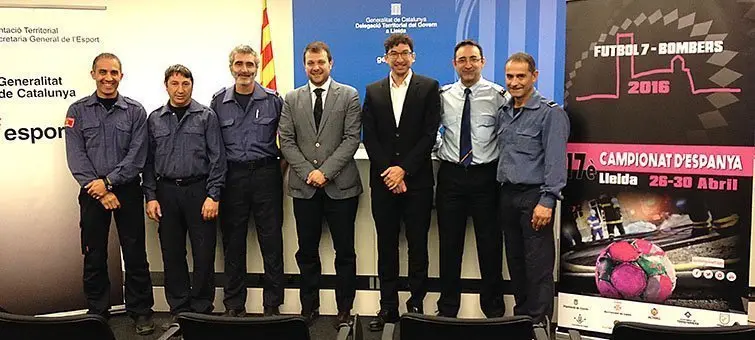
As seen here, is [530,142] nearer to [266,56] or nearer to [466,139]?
[466,139]

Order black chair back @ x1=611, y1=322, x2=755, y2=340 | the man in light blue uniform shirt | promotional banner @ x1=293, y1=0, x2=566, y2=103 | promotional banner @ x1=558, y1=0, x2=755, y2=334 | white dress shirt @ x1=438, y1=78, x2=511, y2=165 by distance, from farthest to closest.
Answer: promotional banner @ x1=293, y1=0, x2=566, y2=103 < white dress shirt @ x1=438, y1=78, x2=511, y2=165 < the man in light blue uniform shirt < promotional banner @ x1=558, y1=0, x2=755, y2=334 < black chair back @ x1=611, y1=322, x2=755, y2=340

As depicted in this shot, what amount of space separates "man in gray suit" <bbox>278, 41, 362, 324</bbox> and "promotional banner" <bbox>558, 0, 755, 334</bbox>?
1.24 m

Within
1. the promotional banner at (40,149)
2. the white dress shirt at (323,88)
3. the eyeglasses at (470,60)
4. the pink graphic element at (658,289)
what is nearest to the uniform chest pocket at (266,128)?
the white dress shirt at (323,88)

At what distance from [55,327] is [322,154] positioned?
1871 millimetres

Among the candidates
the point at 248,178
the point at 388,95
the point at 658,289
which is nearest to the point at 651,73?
the point at 658,289

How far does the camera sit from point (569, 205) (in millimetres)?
3473

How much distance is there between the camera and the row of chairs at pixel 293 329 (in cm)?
200

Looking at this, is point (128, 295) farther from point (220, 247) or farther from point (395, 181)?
point (395, 181)

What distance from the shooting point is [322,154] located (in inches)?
147

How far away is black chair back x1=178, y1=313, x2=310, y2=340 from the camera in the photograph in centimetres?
210

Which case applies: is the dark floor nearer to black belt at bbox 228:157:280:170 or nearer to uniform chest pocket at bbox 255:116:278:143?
black belt at bbox 228:157:280:170

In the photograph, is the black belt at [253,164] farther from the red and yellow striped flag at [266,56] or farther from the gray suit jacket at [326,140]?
the red and yellow striped flag at [266,56]

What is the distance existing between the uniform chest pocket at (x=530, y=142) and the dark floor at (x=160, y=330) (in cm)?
140

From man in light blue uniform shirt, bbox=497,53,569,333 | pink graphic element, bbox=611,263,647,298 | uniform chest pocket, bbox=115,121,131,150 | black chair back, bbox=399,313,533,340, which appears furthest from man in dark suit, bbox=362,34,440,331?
black chair back, bbox=399,313,533,340
